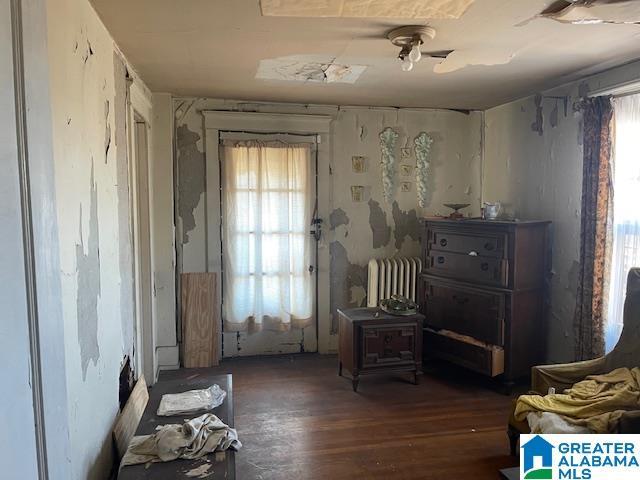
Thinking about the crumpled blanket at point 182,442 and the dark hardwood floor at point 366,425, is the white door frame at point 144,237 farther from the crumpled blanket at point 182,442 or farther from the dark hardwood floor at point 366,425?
the crumpled blanket at point 182,442

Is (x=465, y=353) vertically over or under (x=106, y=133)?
under

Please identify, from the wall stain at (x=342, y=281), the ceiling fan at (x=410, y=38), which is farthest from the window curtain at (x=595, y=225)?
the wall stain at (x=342, y=281)

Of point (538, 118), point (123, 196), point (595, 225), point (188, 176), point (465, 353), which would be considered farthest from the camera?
point (188, 176)

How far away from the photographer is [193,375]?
3.81 m

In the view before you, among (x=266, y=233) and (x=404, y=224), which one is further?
(x=404, y=224)

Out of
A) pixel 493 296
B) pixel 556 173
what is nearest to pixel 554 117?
pixel 556 173

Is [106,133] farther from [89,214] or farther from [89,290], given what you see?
[89,290]

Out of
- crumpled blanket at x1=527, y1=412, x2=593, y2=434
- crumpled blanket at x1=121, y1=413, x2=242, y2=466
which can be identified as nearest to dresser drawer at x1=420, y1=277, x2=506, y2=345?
crumpled blanket at x1=527, y1=412, x2=593, y2=434

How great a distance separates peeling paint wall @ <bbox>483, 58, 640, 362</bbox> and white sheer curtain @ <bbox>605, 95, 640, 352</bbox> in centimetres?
25

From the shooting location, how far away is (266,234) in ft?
13.6

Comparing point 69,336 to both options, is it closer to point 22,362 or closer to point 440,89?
point 22,362

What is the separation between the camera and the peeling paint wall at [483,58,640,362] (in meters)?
3.33

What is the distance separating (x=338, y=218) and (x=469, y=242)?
1.29 meters

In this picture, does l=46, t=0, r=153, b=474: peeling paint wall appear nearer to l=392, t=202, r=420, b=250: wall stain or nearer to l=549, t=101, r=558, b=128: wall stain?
l=392, t=202, r=420, b=250: wall stain
